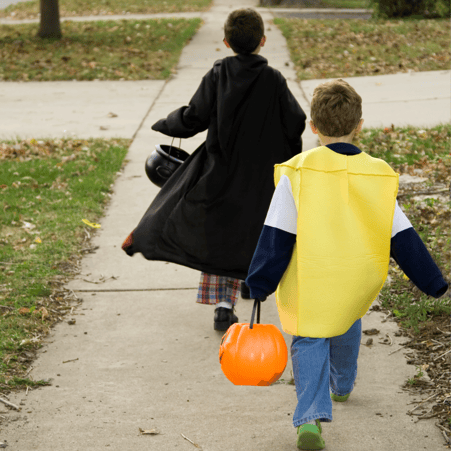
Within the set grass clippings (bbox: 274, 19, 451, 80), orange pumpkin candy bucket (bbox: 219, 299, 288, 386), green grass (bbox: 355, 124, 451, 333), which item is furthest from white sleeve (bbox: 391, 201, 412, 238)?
grass clippings (bbox: 274, 19, 451, 80)

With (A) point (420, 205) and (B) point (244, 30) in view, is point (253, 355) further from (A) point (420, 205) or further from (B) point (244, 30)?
(A) point (420, 205)

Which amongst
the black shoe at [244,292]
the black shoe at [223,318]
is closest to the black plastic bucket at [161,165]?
the black shoe at [223,318]

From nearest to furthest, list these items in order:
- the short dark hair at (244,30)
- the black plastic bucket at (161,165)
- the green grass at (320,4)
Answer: the short dark hair at (244,30) → the black plastic bucket at (161,165) → the green grass at (320,4)

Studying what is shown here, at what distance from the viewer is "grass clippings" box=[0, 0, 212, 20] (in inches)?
738

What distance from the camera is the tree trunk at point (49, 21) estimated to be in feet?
43.5

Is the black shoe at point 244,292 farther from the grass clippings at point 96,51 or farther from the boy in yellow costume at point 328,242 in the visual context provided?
the grass clippings at point 96,51

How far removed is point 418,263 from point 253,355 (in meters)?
0.73

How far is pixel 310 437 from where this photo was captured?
8.79ft

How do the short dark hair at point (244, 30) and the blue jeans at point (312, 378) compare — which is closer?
the blue jeans at point (312, 378)

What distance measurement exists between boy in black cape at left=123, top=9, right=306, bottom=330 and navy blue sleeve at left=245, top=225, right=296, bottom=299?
1084mm

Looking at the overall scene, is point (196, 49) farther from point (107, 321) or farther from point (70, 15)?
point (107, 321)

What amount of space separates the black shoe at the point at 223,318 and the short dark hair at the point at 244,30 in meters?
1.51

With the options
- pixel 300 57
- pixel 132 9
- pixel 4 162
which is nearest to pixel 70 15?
pixel 132 9

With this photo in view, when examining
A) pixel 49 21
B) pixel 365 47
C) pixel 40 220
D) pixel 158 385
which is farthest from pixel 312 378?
pixel 49 21
